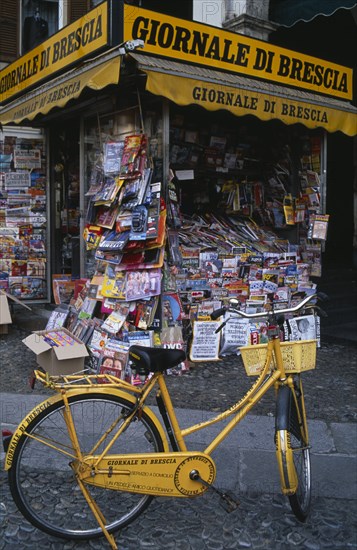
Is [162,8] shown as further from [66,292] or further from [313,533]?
[313,533]

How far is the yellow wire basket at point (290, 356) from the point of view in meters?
3.01

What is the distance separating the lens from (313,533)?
121 inches

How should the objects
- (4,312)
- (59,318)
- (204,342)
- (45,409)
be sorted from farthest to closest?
(4,312) → (59,318) → (204,342) → (45,409)

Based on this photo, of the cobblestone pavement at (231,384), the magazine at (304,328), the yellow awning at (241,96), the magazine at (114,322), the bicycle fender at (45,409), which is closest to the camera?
the bicycle fender at (45,409)

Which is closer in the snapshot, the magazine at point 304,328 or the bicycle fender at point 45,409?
the bicycle fender at point 45,409

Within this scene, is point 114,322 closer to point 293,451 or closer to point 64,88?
point 64,88

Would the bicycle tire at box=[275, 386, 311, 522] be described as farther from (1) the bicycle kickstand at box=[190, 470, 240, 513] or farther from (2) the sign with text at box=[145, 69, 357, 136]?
(2) the sign with text at box=[145, 69, 357, 136]

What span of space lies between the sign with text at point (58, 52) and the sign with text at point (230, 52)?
0.40 m

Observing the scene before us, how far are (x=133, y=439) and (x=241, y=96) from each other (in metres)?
3.96

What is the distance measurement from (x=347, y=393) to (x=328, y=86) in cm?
375

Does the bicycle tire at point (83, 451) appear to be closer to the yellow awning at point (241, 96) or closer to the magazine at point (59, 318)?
the yellow awning at point (241, 96)

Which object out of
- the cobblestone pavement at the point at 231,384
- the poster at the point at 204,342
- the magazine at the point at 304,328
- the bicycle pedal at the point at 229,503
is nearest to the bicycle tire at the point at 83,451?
the bicycle pedal at the point at 229,503

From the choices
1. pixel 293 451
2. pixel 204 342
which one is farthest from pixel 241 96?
pixel 293 451

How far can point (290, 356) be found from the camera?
303 cm
